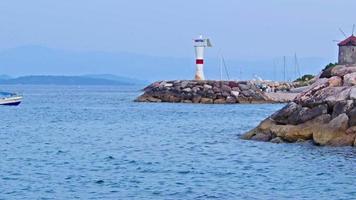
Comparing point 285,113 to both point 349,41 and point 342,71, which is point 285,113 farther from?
point 349,41

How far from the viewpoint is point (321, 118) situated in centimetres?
3023

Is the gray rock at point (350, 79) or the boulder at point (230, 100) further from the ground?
the gray rock at point (350, 79)

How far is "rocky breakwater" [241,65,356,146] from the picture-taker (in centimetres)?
2891

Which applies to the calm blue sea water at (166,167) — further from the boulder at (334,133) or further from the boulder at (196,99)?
the boulder at (196,99)

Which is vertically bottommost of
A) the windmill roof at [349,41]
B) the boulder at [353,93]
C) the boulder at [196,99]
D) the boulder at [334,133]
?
the boulder at [196,99]

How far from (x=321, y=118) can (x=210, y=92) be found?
4983cm

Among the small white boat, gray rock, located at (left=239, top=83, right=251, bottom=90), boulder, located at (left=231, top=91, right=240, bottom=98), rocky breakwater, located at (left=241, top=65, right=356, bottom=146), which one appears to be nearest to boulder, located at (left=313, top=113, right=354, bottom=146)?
rocky breakwater, located at (left=241, top=65, right=356, bottom=146)

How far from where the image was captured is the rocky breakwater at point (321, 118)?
94.8 feet

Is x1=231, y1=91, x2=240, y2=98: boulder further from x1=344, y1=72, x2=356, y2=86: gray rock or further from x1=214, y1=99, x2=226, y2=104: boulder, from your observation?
Result: x1=344, y1=72, x2=356, y2=86: gray rock

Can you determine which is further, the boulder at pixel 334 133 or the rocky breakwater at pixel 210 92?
the rocky breakwater at pixel 210 92

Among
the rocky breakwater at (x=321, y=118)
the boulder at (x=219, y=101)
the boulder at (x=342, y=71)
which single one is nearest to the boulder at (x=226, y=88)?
the boulder at (x=219, y=101)

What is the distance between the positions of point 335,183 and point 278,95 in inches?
2491

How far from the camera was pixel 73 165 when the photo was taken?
25.5 m

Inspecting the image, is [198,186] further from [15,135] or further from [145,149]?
[15,135]
